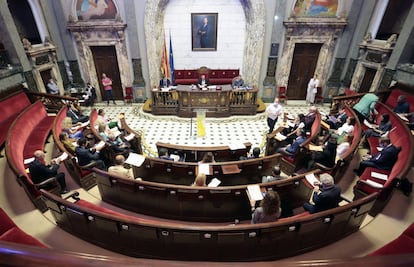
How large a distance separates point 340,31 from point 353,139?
6.61m

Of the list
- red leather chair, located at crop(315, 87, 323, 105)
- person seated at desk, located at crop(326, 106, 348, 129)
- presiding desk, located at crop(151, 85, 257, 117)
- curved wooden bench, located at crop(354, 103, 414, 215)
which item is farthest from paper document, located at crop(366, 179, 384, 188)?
red leather chair, located at crop(315, 87, 323, 105)

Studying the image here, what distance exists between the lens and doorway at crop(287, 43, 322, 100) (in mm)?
10203

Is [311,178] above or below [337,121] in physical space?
above

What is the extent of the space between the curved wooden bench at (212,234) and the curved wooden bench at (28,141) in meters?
0.87

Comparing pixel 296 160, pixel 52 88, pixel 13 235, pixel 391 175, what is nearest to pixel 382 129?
pixel 391 175

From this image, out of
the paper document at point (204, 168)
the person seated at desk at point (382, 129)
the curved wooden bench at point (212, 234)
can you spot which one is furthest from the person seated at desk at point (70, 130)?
the person seated at desk at point (382, 129)

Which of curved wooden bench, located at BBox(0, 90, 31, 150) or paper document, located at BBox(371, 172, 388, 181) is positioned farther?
curved wooden bench, located at BBox(0, 90, 31, 150)

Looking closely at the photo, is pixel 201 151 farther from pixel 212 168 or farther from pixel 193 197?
pixel 193 197

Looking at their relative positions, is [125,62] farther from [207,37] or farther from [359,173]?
[359,173]

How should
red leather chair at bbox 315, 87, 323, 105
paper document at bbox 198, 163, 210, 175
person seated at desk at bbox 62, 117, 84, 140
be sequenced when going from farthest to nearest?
red leather chair at bbox 315, 87, 323, 105 → person seated at desk at bbox 62, 117, 84, 140 → paper document at bbox 198, 163, 210, 175

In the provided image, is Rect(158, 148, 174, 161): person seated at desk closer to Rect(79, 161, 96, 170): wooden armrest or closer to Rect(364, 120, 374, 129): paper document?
Rect(79, 161, 96, 170): wooden armrest

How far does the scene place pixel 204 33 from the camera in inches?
429

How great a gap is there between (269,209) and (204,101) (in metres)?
6.68

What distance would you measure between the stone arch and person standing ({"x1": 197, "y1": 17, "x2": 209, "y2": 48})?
6.10 feet
